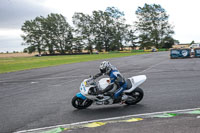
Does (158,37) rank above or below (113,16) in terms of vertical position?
below

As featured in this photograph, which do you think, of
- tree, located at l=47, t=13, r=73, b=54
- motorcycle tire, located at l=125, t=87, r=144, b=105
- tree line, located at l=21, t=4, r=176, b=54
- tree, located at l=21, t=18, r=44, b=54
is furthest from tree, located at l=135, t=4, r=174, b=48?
motorcycle tire, located at l=125, t=87, r=144, b=105

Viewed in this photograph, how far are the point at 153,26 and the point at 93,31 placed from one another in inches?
1115

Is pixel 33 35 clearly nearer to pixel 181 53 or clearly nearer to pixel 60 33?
pixel 60 33

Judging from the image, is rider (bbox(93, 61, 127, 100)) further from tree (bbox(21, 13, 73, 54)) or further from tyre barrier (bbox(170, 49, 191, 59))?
tree (bbox(21, 13, 73, 54))

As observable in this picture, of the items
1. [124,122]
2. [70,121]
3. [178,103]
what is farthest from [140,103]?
[70,121]

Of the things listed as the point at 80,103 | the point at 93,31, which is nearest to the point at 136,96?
the point at 80,103

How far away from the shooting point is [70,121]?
18.9 feet

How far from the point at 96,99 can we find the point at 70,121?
126 cm

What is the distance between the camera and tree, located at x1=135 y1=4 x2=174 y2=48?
8862 centimetres

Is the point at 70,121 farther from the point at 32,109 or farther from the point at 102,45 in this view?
the point at 102,45

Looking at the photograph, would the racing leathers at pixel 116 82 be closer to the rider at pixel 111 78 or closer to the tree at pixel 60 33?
the rider at pixel 111 78

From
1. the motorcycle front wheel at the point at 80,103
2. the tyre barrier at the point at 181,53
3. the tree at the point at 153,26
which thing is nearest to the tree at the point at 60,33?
the tree at the point at 153,26

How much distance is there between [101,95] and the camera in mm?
6609

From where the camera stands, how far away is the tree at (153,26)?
88.6 meters
